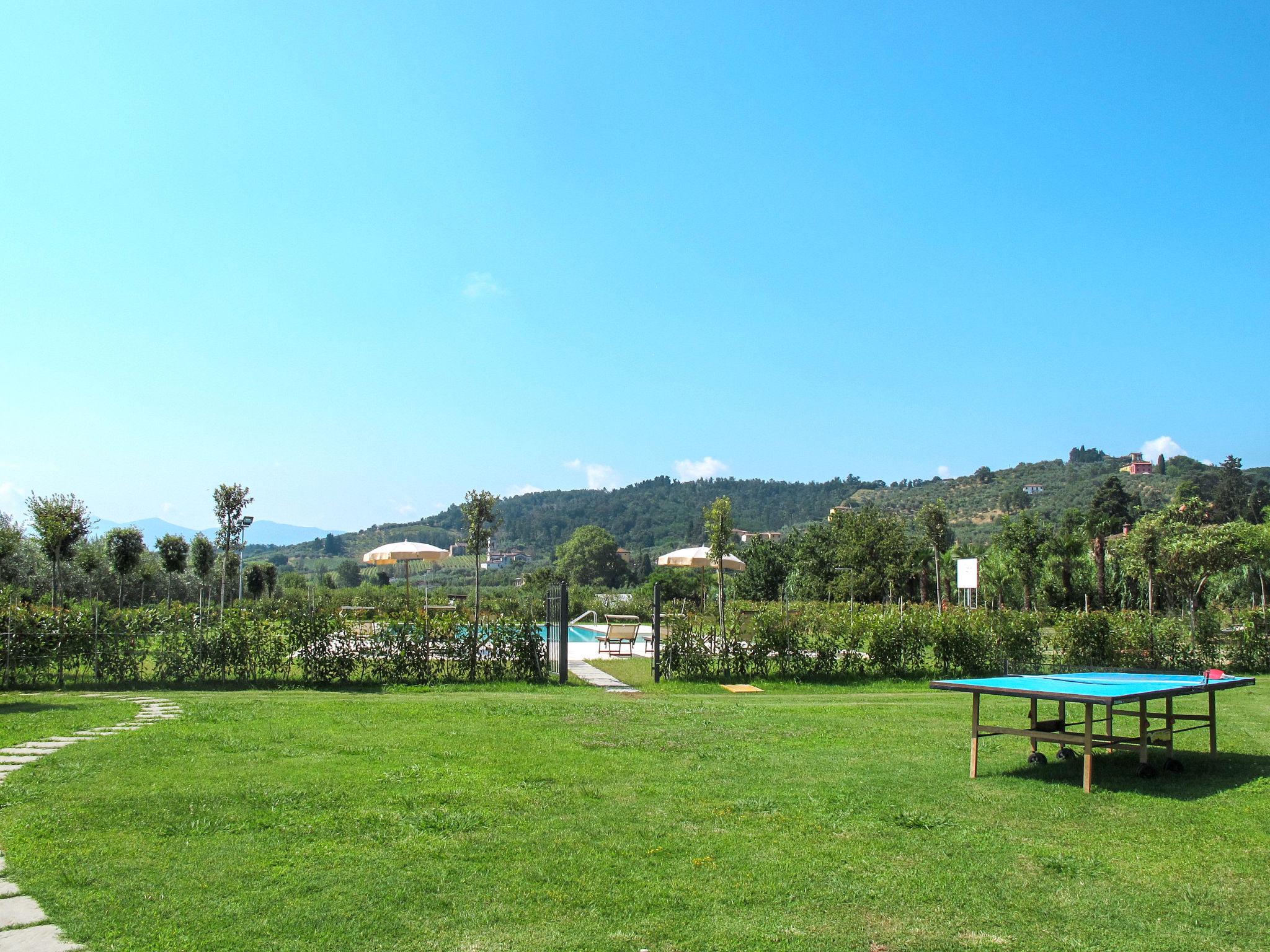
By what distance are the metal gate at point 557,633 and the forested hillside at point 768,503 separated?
212ft

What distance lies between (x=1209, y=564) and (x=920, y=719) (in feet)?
36.3

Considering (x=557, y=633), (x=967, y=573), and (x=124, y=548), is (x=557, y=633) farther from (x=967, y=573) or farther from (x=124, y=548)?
(x=124, y=548)

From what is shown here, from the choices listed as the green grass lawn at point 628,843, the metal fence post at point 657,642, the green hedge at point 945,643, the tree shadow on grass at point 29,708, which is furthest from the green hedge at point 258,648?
the green grass lawn at point 628,843

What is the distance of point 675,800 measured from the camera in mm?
5645

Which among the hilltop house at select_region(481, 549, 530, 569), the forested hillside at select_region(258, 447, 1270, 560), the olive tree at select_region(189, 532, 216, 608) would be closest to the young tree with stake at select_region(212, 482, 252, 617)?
the olive tree at select_region(189, 532, 216, 608)

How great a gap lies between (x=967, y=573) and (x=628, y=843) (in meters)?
15.5

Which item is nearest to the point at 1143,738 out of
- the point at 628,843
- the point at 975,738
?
the point at 975,738

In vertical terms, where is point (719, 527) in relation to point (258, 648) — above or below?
above

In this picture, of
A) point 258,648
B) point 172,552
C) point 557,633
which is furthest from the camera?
point 172,552

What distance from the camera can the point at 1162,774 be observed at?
648 cm

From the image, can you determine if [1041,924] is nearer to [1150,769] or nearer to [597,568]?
[1150,769]

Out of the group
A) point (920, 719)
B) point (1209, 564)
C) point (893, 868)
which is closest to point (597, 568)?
point (1209, 564)

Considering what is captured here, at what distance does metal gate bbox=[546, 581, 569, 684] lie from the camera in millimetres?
13902

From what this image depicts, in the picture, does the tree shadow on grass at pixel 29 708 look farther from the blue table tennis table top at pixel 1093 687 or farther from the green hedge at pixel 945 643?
the blue table tennis table top at pixel 1093 687
